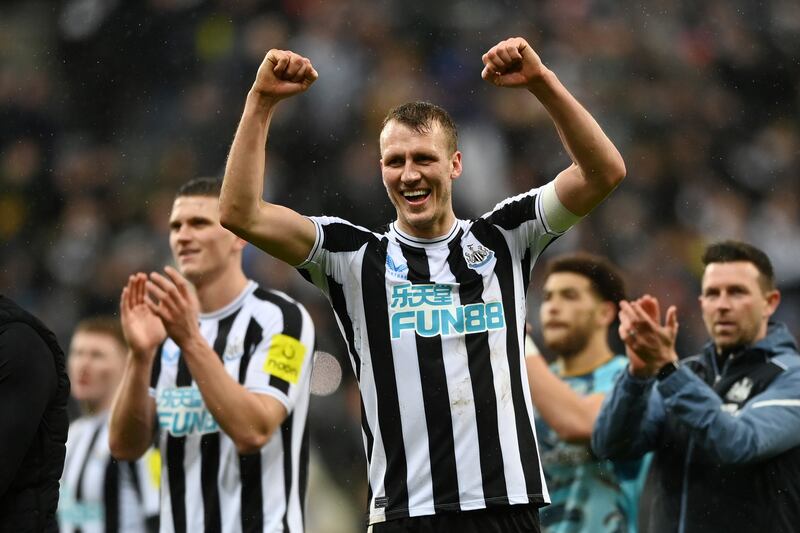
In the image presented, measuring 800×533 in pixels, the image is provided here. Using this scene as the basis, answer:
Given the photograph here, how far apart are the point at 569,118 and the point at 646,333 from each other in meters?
1.26

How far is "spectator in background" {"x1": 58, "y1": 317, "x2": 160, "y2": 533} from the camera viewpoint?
583 centimetres

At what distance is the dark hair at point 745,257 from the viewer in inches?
195

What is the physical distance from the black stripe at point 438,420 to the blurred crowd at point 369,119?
5.95 m

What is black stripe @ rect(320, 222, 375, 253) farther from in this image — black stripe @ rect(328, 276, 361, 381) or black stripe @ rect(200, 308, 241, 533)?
black stripe @ rect(200, 308, 241, 533)

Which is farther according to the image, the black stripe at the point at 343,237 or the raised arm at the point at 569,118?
the black stripe at the point at 343,237

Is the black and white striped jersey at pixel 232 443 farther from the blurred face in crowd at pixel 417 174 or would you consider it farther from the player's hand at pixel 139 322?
the blurred face in crowd at pixel 417 174

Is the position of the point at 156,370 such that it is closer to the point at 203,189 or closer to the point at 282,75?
the point at 203,189

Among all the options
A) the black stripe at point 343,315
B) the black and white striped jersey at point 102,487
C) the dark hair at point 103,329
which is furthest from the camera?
the dark hair at point 103,329

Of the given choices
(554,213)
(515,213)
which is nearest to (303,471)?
(515,213)

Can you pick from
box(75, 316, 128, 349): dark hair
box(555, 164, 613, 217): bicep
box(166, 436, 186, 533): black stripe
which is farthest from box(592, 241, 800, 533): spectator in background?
box(75, 316, 128, 349): dark hair

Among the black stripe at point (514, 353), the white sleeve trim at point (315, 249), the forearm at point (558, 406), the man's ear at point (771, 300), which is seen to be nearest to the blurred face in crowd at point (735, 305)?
the man's ear at point (771, 300)

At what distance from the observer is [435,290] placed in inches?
137

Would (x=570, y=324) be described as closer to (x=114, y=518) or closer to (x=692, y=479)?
(x=692, y=479)

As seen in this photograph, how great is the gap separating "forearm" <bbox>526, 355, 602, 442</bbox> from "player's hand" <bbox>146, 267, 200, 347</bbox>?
4.90 feet
